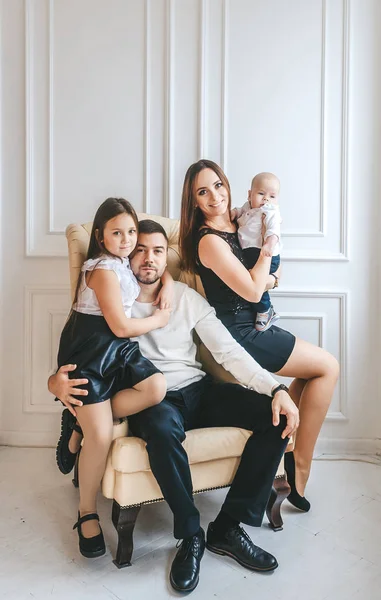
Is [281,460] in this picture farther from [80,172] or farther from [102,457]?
[80,172]

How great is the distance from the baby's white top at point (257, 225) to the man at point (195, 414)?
30 centimetres

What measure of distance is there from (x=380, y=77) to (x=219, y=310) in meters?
1.52

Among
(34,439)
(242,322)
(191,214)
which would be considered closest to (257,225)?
(191,214)

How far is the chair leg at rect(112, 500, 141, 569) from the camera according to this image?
166cm

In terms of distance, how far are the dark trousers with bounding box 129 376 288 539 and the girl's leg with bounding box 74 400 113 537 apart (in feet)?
0.35

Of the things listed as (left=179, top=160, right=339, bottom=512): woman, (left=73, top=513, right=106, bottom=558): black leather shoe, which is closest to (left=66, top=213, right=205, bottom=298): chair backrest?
(left=179, top=160, right=339, bottom=512): woman

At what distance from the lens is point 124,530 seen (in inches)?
65.7

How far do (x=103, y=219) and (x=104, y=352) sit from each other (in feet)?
1.50

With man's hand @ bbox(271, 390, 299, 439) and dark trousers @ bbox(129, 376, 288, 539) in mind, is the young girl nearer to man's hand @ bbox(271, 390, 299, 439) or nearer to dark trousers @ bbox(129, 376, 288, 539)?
dark trousers @ bbox(129, 376, 288, 539)

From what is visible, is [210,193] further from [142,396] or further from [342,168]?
[342,168]

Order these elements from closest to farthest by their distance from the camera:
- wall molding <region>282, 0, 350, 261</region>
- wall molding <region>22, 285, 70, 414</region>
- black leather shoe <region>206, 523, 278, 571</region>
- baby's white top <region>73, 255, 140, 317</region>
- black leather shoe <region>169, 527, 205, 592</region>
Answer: black leather shoe <region>169, 527, 205, 592</region> → black leather shoe <region>206, 523, 278, 571</region> → baby's white top <region>73, 255, 140, 317</region> → wall molding <region>282, 0, 350, 261</region> → wall molding <region>22, 285, 70, 414</region>

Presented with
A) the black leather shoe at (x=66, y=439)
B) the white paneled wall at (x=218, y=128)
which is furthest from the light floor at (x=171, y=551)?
the white paneled wall at (x=218, y=128)

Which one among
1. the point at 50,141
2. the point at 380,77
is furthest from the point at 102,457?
the point at 380,77

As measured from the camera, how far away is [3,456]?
2641mm
